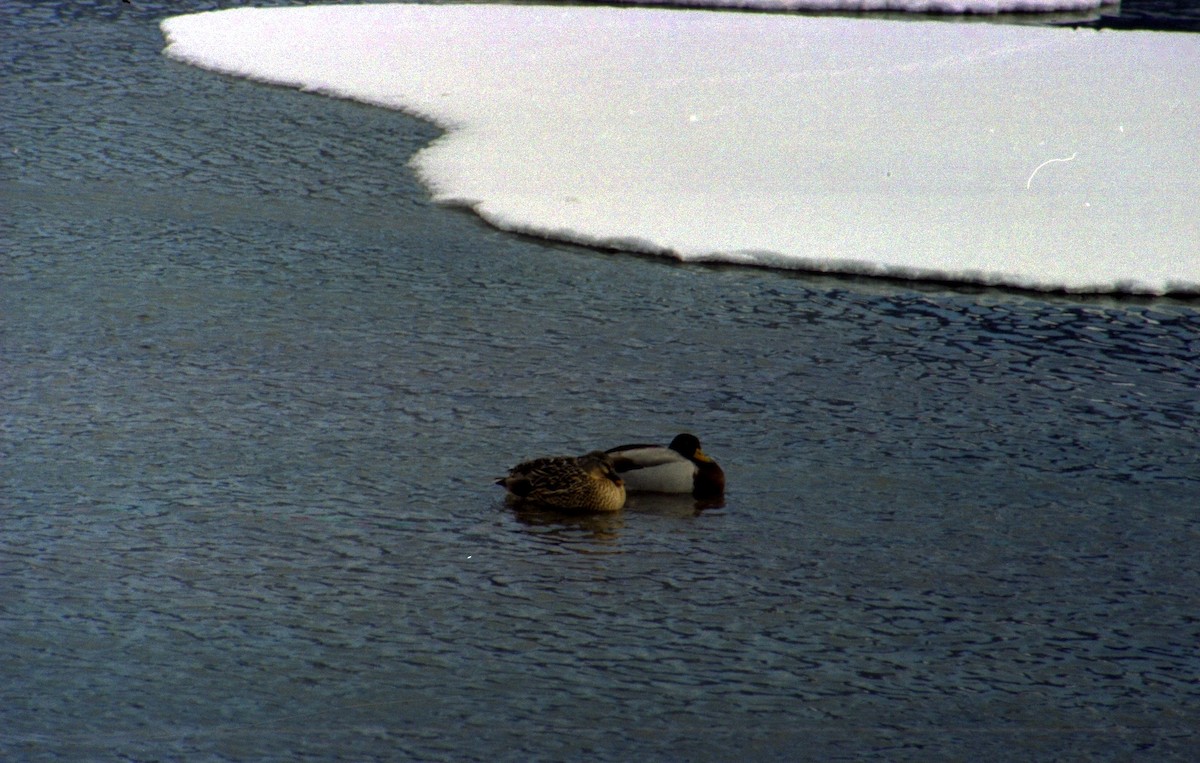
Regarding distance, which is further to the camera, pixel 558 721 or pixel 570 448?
pixel 570 448

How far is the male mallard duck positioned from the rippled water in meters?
0.11

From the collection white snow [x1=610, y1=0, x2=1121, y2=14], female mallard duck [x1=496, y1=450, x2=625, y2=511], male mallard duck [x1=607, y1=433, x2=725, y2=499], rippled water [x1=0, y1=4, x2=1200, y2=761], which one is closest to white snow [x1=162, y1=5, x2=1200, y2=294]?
rippled water [x1=0, y1=4, x2=1200, y2=761]

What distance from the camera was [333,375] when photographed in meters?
7.89

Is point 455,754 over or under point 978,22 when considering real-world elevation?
under

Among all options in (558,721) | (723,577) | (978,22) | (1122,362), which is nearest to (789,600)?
(723,577)

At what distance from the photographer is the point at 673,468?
6516mm

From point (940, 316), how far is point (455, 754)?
533 centimetres

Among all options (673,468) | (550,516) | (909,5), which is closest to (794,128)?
(673,468)

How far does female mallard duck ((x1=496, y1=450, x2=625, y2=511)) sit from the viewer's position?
20.8 ft

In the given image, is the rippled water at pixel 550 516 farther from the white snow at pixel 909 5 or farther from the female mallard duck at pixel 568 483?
the white snow at pixel 909 5

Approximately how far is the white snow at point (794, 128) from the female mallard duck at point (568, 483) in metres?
3.94

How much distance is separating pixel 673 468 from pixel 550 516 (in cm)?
51

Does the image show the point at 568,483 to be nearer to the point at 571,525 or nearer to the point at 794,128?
the point at 571,525

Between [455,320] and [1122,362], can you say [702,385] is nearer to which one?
[455,320]
